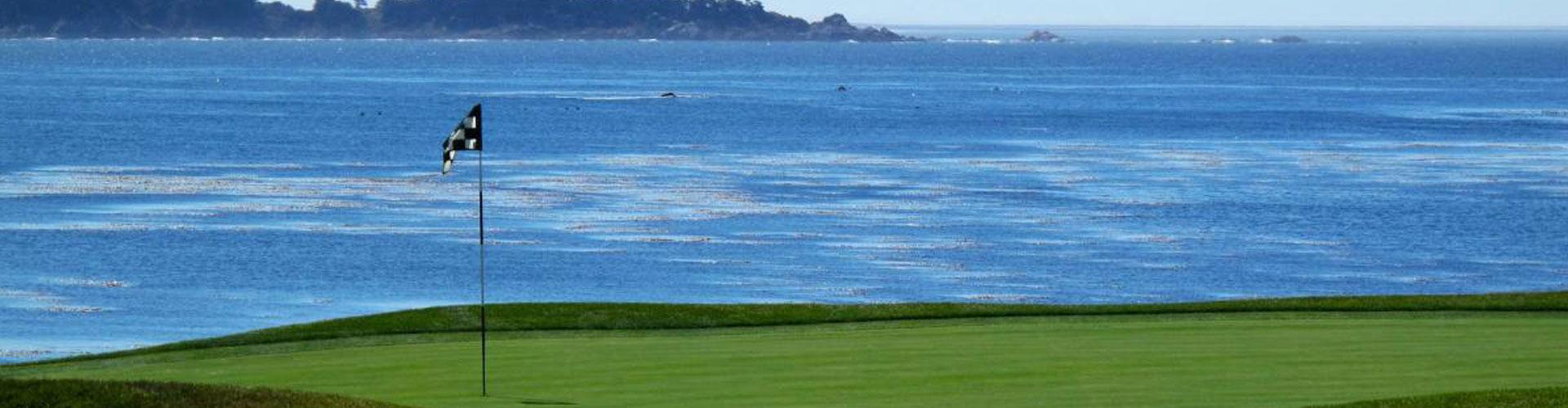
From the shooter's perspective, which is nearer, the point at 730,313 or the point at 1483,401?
the point at 1483,401

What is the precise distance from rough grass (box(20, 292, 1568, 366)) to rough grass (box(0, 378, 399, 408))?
310 inches

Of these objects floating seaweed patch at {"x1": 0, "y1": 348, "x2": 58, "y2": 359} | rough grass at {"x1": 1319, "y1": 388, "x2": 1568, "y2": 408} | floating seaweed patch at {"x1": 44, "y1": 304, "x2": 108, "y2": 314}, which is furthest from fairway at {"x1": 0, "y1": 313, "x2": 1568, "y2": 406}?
floating seaweed patch at {"x1": 44, "y1": 304, "x2": 108, "y2": 314}

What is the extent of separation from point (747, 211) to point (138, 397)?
40.3 meters

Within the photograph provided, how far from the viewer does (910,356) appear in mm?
18734

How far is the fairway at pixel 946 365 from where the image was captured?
16500 mm

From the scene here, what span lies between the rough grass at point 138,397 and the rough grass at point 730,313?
787 centimetres

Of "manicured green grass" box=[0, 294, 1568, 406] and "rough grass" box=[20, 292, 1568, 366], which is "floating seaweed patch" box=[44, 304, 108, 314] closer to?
"rough grass" box=[20, 292, 1568, 366]

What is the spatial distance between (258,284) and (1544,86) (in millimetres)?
141183

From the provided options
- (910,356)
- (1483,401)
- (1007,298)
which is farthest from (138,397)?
(1007,298)

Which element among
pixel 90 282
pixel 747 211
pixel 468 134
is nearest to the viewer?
pixel 468 134

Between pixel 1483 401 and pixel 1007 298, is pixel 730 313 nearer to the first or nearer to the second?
pixel 1483 401

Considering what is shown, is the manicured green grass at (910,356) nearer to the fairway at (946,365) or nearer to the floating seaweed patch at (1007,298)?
the fairway at (946,365)

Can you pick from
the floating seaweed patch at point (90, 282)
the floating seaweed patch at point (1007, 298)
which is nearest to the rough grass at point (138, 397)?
the floating seaweed patch at point (1007, 298)

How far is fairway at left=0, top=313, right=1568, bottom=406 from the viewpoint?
1650 centimetres
